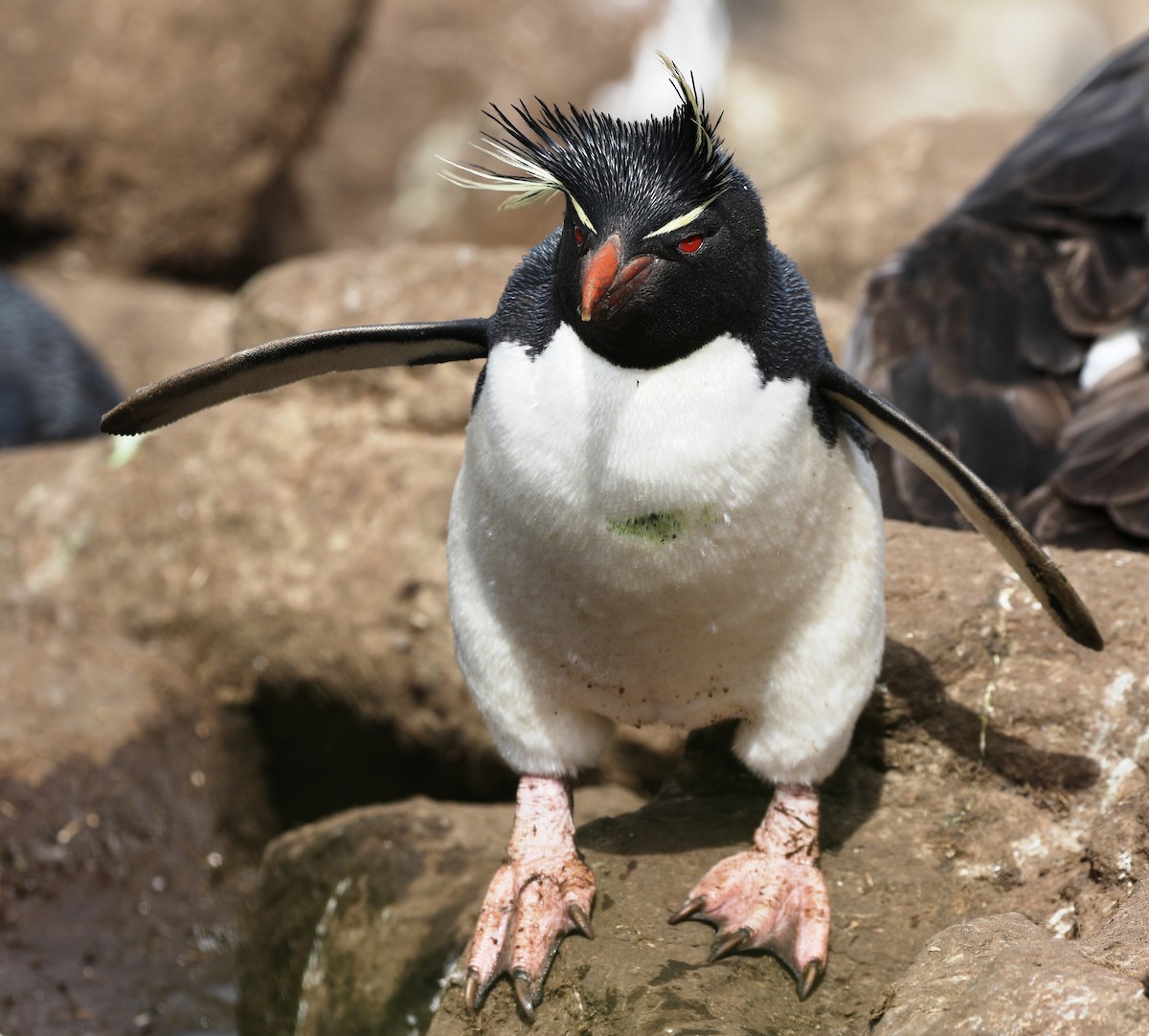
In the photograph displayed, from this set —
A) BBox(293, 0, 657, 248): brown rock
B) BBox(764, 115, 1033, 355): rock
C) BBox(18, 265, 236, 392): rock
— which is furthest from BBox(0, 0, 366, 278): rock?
BBox(764, 115, 1033, 355): rock

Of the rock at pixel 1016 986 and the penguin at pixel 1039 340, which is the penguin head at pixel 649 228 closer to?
the rock at pixel 1016 986

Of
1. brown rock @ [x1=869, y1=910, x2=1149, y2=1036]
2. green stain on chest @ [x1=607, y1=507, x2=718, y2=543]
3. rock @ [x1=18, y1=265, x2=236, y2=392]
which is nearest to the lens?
brown rock @ [x1=869, y1=910, x2=1149, y2=1036]

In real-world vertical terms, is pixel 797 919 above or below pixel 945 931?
below

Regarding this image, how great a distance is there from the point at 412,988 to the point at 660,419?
1.84m

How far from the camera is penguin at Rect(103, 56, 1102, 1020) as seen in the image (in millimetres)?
2633

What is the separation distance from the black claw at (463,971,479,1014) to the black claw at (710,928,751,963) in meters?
0.47

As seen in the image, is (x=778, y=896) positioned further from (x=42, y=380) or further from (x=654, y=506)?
(x=42, y=380)

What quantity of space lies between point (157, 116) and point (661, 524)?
8.80 meters

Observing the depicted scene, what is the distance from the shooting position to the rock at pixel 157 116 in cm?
1020

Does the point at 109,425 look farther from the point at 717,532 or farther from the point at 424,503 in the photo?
the point at 424,503

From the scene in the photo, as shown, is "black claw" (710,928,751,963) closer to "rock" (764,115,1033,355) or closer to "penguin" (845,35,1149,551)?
"penguin" (845,35,1149,551)

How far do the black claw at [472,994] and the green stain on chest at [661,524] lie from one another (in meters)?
0.96

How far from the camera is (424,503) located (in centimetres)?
552

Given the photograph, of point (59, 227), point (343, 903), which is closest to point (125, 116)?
point (59, 227)
